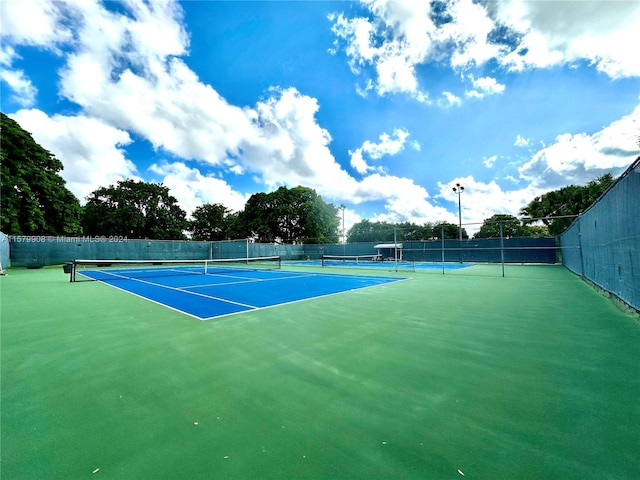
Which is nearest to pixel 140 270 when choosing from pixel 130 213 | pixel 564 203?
pixel 130 213

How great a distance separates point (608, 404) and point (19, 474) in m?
4.15

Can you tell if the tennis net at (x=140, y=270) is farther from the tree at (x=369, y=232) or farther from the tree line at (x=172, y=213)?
the tree at (x=369, y=232)

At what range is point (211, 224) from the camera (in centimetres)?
4975

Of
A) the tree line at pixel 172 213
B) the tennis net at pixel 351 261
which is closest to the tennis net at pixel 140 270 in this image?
the tennis net at pixel 351 261

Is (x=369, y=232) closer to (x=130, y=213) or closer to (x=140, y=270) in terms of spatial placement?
(x=130, y=213)

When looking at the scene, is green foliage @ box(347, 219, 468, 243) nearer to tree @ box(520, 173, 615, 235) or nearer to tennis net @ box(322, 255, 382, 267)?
tree @ box(520, 173, 615, 235)

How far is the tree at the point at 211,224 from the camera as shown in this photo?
49.2 m

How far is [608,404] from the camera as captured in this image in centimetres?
229

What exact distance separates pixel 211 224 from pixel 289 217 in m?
14.5

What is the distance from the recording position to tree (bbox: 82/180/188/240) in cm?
3709

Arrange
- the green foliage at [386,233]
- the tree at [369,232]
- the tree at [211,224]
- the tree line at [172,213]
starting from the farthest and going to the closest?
1. the tree at [369,232]
2. the green foliage at [386,233]
3. the tree at [211,224]
4. the tree line at [172,213]

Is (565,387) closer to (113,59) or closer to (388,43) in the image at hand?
(388,43)

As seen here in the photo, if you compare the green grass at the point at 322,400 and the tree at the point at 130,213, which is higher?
the tree at the point at 130,213

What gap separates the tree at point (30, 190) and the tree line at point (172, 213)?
0.06 meters
